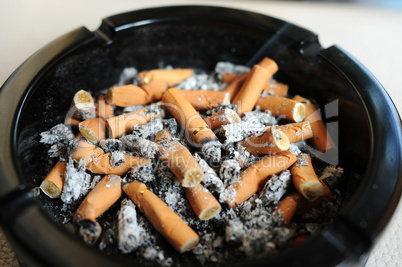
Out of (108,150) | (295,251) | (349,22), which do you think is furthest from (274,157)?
(349,22)

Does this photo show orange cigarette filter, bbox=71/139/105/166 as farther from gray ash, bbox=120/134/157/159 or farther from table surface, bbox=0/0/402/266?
table surface, bbox=0/0/402/266

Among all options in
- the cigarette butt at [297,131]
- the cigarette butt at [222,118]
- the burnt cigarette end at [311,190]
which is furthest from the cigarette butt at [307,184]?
the cigarette butt at [222,118]

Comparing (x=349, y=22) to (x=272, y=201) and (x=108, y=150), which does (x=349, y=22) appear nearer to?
(x=272, y=201)

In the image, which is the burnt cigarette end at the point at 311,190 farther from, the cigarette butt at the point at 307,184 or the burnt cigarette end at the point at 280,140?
the burnt cigarette end at the point at 280,140

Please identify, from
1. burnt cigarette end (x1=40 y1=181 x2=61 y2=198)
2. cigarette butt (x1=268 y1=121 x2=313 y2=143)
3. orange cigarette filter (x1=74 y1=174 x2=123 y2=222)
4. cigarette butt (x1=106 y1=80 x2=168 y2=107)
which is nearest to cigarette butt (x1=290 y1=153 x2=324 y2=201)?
cigarette butt (x1=268 y1=121 x2=313 y2=143)

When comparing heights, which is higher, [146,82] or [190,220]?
[146,82]

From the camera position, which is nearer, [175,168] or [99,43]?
[175,168]
